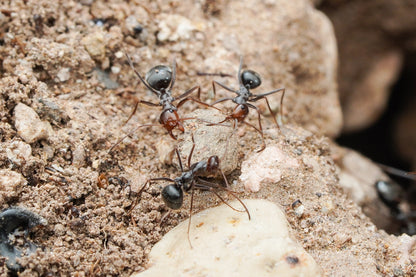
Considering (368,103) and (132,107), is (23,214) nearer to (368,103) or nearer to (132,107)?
(132,107)

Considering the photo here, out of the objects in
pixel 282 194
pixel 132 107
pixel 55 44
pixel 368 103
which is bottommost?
pixel 368 103

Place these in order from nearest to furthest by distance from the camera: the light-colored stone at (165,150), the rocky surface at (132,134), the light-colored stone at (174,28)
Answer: the rocky surface at (132,134) < the light-colored stone at (165,150) < the light-colored stone at (174,28)

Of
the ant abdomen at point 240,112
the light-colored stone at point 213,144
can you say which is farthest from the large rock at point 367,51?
the light-colored stone at point 213,144

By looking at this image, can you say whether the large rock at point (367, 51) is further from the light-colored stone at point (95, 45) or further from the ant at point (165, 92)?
the light-colored stone at point (95, 45)

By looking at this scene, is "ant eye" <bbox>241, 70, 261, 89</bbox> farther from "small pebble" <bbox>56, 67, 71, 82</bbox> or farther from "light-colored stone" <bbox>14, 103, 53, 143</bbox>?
"light-colored stone" <bbox>14, 103, 53, 143</bbox>

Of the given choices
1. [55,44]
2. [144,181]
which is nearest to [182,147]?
[144,181]

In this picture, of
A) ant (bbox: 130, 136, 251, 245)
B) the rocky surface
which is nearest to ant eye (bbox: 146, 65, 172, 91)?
the rocky surface
